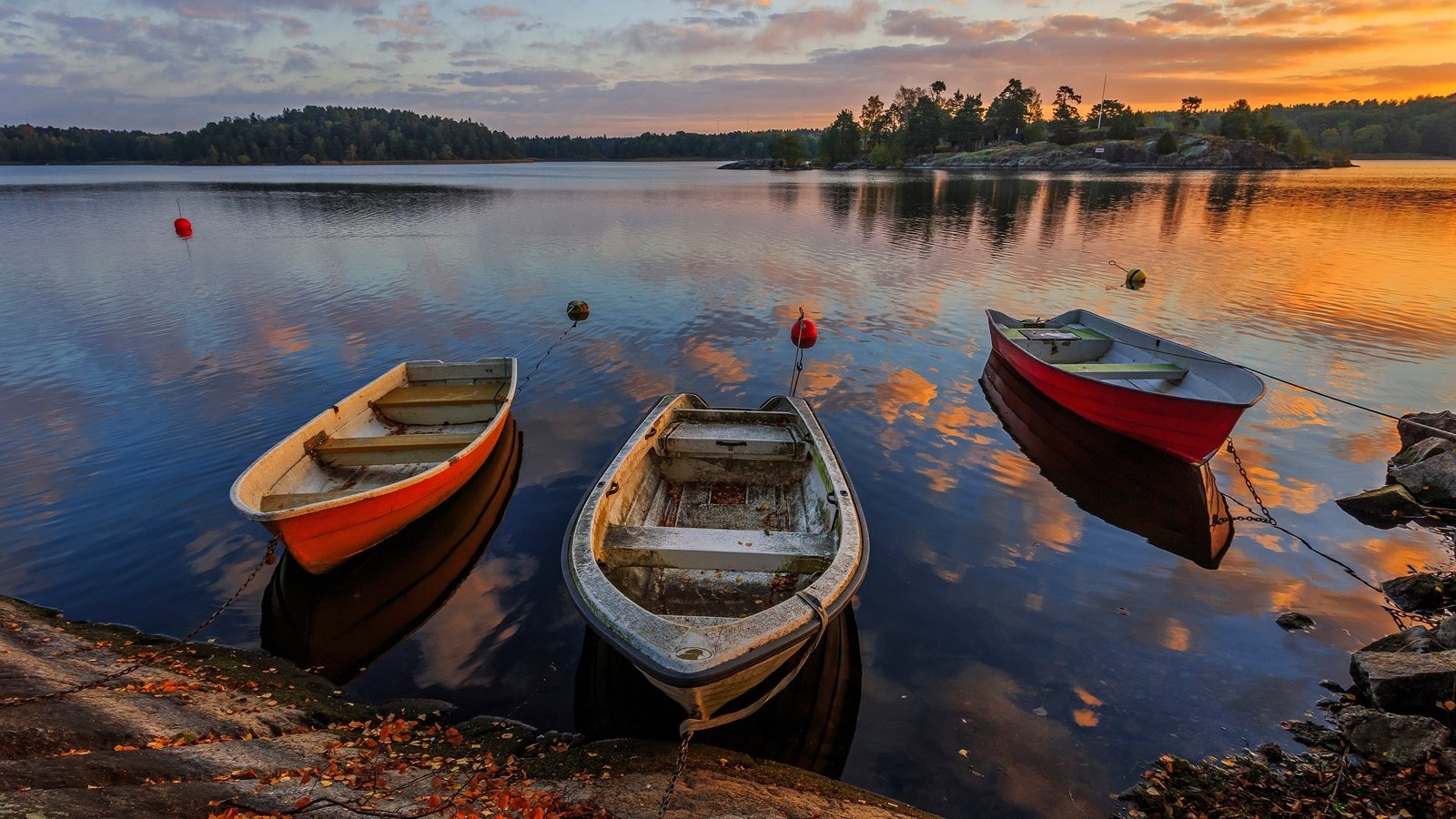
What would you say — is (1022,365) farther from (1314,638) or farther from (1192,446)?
(1314,638)

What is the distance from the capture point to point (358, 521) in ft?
31.2

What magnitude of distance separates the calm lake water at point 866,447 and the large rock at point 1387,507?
0.54 meters

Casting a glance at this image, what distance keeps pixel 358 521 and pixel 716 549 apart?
5765 millimetres

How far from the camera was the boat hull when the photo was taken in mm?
8664

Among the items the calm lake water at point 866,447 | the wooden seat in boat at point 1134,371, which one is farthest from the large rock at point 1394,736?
the wooden seat in boat at point 1134,371

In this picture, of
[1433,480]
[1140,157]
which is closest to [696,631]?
[1433,480]

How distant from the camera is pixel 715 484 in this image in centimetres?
1132

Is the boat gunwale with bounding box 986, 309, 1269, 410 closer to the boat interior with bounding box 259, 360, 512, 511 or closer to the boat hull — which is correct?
the boat interior with bounding box 259, 360, 512, 511

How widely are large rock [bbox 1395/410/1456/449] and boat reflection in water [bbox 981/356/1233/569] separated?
502 cm

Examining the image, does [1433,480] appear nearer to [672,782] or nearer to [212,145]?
[672,782]

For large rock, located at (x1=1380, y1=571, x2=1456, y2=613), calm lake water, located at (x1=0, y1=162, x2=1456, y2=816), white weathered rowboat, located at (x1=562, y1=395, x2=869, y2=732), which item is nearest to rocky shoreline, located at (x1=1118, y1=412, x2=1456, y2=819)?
calm lake water, located at (x1=0, y1=162, x2=1456, y2=816)

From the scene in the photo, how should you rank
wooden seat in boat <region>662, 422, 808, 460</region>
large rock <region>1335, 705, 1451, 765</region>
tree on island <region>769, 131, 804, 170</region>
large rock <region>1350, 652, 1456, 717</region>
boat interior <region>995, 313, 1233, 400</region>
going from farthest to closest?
tree on island <region>769, 131, 804, 170</region> < boat interior <region>995, 313, 1233, 400</region> < wooden seat in boat <region>662, 422, 808, 460</region> < large rock <region>1350, 652, 1456, 717</region> < large rock <region>1335, 705, 1451, 765</region>

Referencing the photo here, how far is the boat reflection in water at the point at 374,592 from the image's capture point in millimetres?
8594

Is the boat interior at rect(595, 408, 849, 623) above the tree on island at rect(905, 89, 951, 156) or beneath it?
beneath
